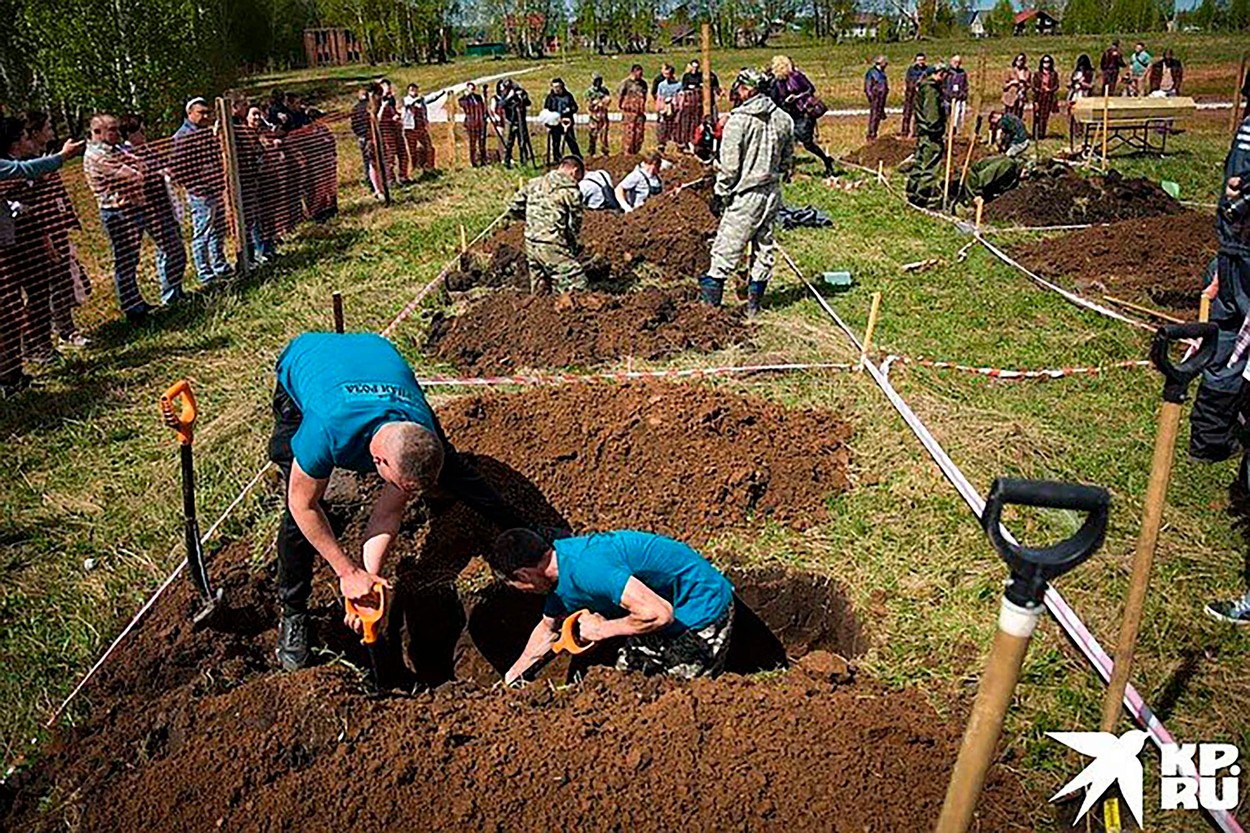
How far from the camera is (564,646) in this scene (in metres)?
4.02

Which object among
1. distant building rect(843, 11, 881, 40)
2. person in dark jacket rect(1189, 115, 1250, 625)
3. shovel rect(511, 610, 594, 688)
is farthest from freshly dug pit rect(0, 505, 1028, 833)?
distant building rect(843, 11, 881, 40)

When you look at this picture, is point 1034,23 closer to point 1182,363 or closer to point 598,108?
point 598,108

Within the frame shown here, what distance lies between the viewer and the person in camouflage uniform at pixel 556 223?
830 cm

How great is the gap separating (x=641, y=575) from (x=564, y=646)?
46cm

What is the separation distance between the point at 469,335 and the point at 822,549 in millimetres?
4013

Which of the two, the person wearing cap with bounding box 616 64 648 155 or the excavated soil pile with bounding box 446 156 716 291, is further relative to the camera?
the person wearing cap with bounding box 616 64 648 155

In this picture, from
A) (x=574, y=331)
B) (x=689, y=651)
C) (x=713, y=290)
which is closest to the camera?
(x=689, y=651)

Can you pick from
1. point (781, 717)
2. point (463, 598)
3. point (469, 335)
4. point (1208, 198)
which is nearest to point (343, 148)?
point (469, 335)

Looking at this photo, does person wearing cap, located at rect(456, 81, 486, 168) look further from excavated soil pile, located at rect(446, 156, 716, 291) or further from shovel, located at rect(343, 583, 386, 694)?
shovel, located at rect(343, 583, 386, 694)

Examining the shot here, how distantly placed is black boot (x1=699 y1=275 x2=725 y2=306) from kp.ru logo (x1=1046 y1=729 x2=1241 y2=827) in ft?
17.8

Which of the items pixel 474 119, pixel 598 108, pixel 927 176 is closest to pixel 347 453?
pixel 927 176

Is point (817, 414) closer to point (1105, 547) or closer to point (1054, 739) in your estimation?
point (1105, 547)

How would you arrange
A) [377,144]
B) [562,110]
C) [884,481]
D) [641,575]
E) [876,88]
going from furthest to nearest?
[876,88], [562,110], [377,144], [884,481], [641,575]

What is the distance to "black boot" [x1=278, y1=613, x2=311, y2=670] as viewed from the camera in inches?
165
